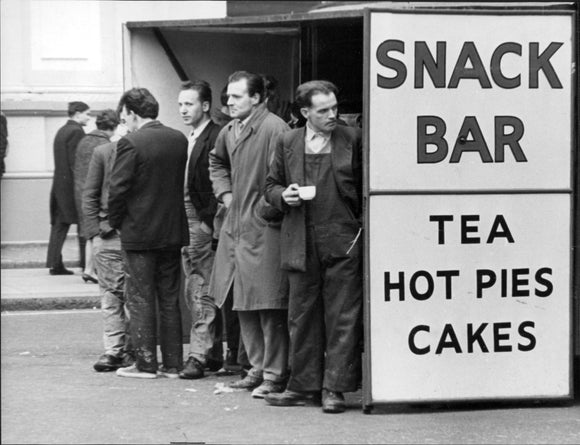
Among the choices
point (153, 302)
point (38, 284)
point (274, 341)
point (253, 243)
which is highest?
point (253, 243)

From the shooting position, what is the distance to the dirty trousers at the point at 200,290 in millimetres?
8797

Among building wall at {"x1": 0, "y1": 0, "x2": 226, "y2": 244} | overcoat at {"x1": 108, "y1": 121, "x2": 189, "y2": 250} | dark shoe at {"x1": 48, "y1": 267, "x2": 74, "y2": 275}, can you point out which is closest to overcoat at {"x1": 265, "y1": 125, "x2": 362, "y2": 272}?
overcoat at {"x1": 108, "y1": 121, "x2": 189, "y2": 250}

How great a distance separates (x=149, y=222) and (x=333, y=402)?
1769 mm

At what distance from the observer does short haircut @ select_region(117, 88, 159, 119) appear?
8.64 m

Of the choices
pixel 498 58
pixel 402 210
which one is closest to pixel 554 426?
pixel 402 210

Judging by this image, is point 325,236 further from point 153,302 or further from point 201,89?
point 201,89

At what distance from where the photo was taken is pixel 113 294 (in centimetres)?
913

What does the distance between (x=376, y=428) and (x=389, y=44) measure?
209cm

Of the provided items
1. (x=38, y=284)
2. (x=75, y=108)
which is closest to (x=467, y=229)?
(x=38, y=284)

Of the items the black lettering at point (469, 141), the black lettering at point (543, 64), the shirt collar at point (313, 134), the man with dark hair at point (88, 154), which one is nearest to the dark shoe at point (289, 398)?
the shirt collar at point (313, 134)

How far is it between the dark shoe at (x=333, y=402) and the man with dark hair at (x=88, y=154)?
Result: 3632 mm

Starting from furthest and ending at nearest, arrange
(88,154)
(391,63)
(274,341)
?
(88,154), (274,341), (391,63)

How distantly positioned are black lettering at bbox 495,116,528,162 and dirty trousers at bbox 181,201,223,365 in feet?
7.12

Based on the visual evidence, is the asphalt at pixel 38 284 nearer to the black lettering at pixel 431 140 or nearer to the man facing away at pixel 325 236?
the man facing away at pixel 325 236
